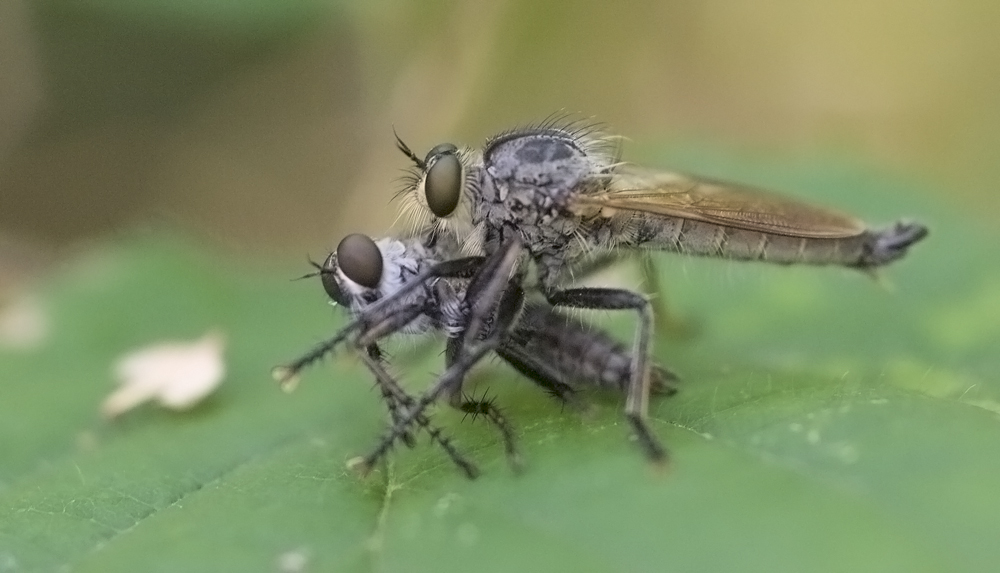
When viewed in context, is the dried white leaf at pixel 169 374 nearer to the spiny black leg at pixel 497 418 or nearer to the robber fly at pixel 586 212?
the robber fly at pixel 586 212

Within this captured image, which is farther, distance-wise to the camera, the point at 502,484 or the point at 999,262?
the point at 999,262

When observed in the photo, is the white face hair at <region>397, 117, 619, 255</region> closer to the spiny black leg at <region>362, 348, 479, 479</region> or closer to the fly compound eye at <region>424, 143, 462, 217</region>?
the fly compound eye at <region>424, 143, 462, 217</region>

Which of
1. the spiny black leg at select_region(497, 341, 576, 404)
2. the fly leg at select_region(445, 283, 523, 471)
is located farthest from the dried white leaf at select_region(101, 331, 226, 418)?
the spiny black leg at select_region(497, 341, 576, 404)

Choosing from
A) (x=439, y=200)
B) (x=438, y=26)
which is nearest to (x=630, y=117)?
(x=438, y=26)

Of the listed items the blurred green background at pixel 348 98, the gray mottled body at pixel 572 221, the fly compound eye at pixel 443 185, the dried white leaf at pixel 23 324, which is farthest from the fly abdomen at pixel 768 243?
the blurred green background at pixel 348 98

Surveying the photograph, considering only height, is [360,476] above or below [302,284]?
above

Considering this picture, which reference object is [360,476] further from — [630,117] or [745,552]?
[630,117]

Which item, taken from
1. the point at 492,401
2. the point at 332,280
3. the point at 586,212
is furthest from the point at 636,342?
the point at 332,280
